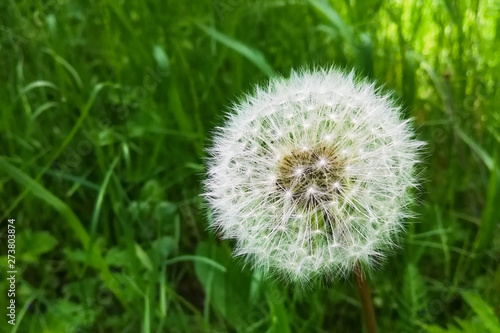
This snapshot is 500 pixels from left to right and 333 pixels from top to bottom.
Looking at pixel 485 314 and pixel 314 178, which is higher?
pixel 314 178

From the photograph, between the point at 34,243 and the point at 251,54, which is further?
the point at 34,243

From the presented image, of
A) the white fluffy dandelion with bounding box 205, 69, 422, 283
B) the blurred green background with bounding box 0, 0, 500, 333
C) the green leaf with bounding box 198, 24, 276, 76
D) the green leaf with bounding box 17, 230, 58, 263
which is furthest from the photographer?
the green leaf with bounding box 17, 230, 58, 263

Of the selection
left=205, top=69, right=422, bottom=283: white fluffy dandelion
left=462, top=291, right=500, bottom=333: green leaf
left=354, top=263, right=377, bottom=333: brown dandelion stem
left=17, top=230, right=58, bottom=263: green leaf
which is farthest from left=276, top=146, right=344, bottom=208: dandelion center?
left=17, top=230, right=58, bottom=263: green leaf

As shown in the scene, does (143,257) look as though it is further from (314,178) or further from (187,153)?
(314,178)

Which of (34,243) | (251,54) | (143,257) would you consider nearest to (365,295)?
(143,257)

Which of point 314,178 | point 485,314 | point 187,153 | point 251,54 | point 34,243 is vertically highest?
point 251,54

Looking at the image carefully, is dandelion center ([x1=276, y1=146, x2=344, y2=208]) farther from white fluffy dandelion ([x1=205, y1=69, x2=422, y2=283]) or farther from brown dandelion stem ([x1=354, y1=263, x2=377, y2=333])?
brown dandelion stem ([x1=354, y1=263, x2=377, y2=333])

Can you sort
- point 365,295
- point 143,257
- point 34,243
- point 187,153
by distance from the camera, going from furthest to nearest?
1. point 187,153
2. point 34,243
3. point 143,257
4. point 365,295

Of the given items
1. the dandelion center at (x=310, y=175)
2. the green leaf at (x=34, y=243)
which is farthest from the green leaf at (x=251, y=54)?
the green leaf at (x=34, y=243)
